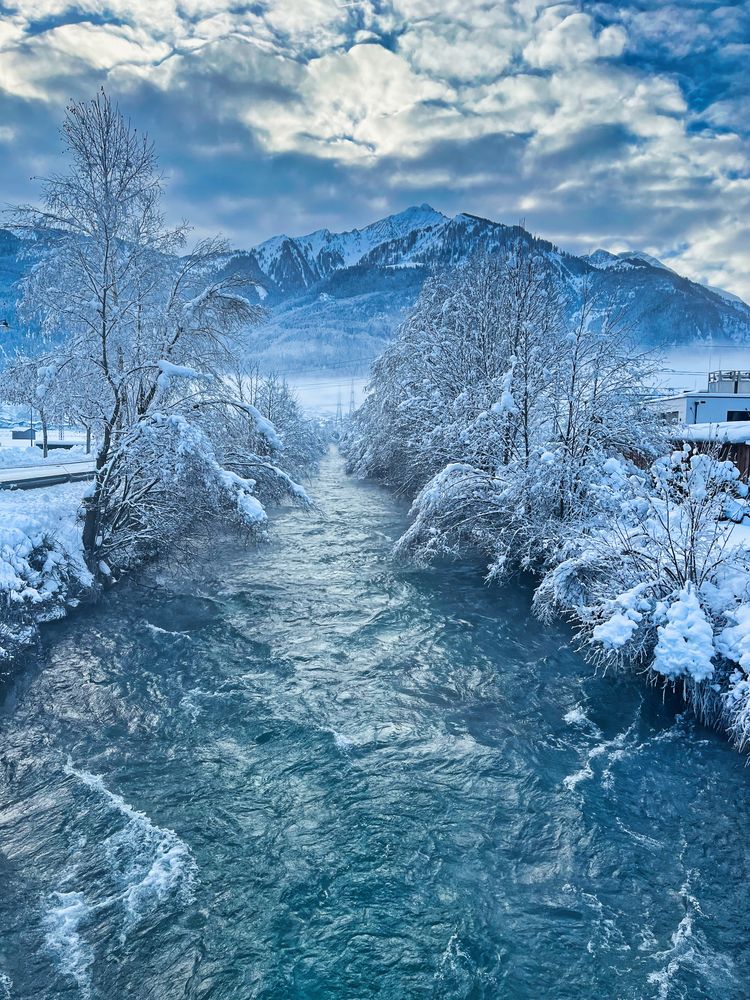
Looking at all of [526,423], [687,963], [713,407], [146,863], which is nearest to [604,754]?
[687,963]

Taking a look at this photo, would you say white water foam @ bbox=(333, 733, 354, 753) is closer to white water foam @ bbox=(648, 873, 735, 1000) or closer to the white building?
white water foam @ bbox=(648, 873, 735, 1000)

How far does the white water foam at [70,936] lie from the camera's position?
5141 millimetres

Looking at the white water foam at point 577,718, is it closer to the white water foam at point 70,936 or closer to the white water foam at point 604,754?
the white water foam at point 604,754

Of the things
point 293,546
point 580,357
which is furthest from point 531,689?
point 293,546

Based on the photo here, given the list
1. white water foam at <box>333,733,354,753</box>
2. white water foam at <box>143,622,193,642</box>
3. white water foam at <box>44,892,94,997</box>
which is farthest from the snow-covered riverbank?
white water foam at <box>333,733,354,753</box>

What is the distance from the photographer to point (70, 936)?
5500mm

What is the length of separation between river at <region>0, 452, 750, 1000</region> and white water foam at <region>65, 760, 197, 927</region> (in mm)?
24

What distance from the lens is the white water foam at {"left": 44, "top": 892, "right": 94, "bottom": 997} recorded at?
5141 millimetres

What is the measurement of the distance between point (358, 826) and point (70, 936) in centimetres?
329

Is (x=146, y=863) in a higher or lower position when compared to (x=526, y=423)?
lower

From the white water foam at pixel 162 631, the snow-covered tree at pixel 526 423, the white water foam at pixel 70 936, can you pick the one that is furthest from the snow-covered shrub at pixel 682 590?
the white water foam at pixel 162 631

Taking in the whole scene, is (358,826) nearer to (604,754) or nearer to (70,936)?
(70,936)

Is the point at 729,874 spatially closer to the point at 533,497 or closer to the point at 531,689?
the point at 531,689

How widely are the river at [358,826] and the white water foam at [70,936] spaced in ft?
0.08
